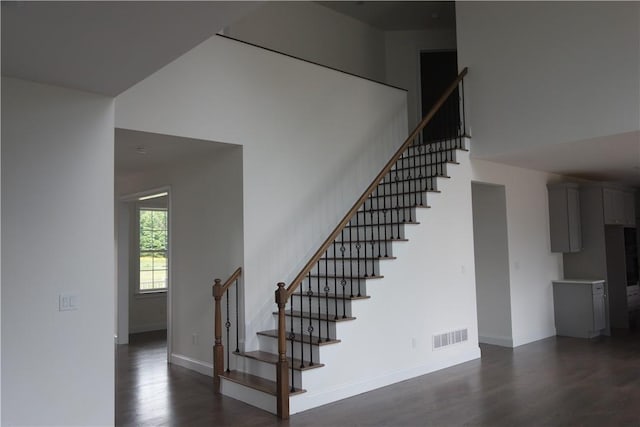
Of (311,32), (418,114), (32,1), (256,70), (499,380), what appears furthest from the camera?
(418,114)

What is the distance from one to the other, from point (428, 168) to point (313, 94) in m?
1.88

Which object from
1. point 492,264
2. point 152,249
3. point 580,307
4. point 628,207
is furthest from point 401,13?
point 152,249

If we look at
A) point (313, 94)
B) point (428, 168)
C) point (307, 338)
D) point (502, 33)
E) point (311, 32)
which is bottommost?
point (307, 338)

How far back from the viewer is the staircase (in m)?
4.44

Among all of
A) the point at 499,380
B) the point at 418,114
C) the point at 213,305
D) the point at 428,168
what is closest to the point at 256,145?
the point at 213,305

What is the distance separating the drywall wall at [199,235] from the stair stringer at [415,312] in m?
1.50

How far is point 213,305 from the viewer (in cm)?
564

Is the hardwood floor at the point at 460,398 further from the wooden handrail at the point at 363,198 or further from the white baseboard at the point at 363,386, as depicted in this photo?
the wooden handrail at the point at 363,198

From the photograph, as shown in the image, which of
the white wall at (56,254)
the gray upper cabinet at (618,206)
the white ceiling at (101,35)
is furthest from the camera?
the gray upper cabinet at (618,206)

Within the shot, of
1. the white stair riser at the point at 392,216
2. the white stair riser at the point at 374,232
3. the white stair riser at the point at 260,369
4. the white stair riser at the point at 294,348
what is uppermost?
the white stair riser at the point at 392,216

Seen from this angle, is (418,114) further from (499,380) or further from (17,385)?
(17,385)

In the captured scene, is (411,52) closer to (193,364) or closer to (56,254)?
(193,364)

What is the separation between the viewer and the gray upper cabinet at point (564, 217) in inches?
304

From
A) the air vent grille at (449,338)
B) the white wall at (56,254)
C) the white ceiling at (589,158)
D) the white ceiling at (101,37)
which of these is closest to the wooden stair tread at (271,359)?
the white wall at (56,254)
